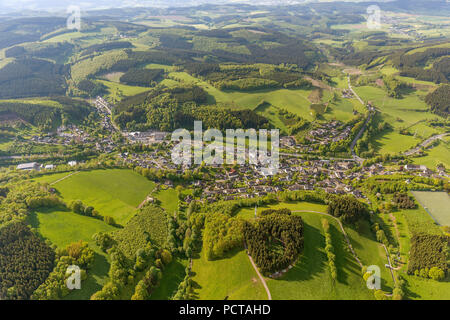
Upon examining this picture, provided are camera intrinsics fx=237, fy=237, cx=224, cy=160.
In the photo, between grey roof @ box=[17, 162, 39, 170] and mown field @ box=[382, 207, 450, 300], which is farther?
grey roof @ box=[17, 162, 39, 170]

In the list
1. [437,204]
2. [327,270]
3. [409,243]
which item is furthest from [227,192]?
[437,204]

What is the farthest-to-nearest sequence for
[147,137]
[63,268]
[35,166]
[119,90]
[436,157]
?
[119,90]
[147,137]
[436,157]
[35,166]
[63,268]

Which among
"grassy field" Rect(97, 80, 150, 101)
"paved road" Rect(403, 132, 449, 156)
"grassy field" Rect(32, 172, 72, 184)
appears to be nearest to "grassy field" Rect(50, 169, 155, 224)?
"grassy field" Rect(32, 172, 72, 184)

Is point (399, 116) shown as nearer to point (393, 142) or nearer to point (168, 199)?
point (393, 142)

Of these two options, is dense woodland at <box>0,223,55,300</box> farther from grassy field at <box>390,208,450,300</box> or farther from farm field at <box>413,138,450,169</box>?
farm field at <box>413,138,450,169</box>

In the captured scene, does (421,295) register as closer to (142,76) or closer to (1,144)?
(1,144)

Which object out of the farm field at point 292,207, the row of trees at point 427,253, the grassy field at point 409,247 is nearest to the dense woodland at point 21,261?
the farm field at point 292,207

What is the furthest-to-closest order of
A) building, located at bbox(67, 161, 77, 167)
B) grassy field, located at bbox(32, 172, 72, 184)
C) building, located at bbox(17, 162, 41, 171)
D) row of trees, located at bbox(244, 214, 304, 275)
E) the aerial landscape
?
building, located at bbox(67, 161, 77, 167)
building, located at bbox(17, 162, 41, 171)
grassy field, located at bbox(32, 172, 72, 184)
row of trees, located at bbox(244, 214, 304, 275)
the aerial landscape
